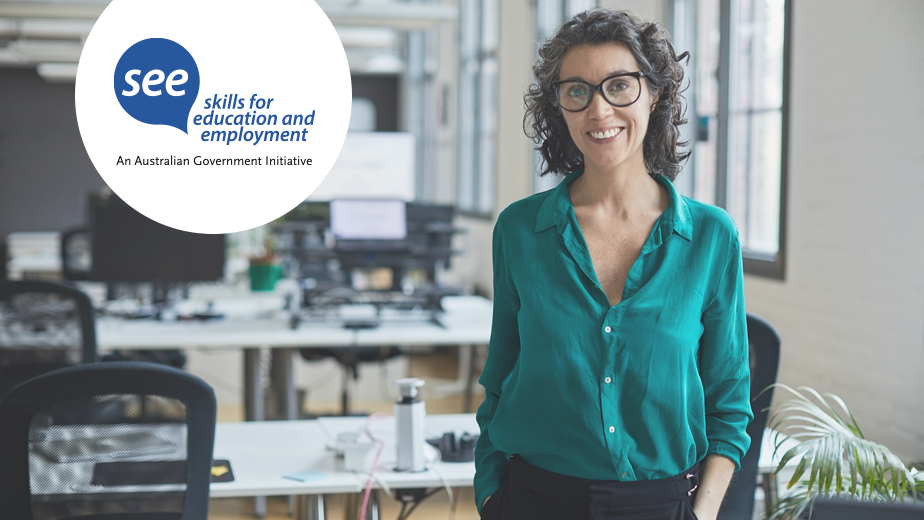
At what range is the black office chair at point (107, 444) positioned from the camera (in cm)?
154

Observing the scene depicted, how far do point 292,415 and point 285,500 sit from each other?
38 centimetres

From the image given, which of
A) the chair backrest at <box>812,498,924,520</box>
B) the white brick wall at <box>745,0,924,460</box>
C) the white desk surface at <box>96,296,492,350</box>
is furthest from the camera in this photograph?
the white desk surface at <box>96,296,492,350</box>

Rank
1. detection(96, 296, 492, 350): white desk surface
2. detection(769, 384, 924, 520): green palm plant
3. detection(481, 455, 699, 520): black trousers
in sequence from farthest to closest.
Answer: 1. detection(96, 296, 492, 350): white desk surface
2. detection(769, 384, 924, 520): green palm plant
3. detection(481, 455, 699, 520): black trousers

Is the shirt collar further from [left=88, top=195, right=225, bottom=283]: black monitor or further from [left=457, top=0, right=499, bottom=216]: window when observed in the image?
[left=457, top=0, right=499, bottom=216]: window

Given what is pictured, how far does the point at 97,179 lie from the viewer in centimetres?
1114

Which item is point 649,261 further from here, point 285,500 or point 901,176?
point 285,500

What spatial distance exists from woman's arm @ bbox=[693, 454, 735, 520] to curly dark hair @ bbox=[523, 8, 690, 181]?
45 centimetres

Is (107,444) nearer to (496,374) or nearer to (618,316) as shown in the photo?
(496,374)

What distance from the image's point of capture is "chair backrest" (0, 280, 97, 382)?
110 inches

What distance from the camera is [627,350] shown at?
1.20 m

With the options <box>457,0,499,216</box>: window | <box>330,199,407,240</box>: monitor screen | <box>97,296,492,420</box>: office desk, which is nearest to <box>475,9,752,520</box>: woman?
<box>97,296,492,420</box>: office desk

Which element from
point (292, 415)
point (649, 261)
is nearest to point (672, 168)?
point (649, 261)

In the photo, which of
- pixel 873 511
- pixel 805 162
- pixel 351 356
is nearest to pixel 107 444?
pixel 873 511

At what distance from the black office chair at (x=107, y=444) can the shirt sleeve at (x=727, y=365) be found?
0.91 metres
